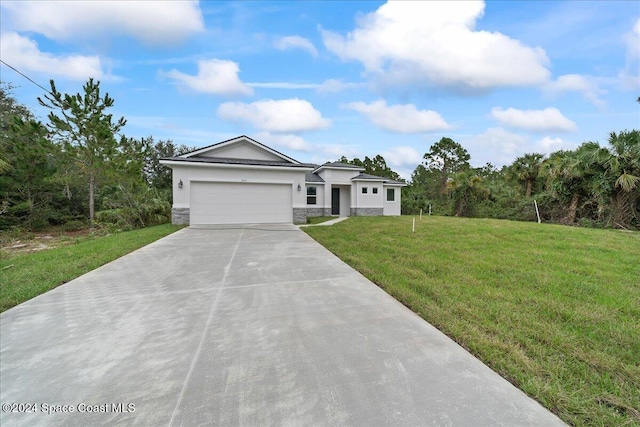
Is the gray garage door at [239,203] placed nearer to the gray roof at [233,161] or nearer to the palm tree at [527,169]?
the gray roof at [233,161]

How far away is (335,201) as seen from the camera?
2009cm

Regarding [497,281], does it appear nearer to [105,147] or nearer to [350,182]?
[350,182]

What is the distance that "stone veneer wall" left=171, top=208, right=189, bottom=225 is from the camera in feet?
39.8

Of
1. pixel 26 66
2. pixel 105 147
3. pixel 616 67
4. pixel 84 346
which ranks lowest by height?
pixel 84 346

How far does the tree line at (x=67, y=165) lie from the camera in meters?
13.0

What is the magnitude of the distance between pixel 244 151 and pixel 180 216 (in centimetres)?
476

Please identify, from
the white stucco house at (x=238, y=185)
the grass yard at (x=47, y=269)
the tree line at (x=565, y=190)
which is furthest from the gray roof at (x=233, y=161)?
the tree line at (x=565, y=190)

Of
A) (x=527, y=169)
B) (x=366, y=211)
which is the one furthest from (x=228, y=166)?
(x=527, y=169)

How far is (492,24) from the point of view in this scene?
32.7 ft

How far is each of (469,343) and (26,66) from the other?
14.4m

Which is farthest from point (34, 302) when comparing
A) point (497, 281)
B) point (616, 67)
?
point (616, 67)

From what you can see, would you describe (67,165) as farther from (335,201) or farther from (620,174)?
(620,174)

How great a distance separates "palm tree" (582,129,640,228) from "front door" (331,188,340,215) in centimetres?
1386

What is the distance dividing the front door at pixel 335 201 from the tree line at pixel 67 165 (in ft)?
35.6
